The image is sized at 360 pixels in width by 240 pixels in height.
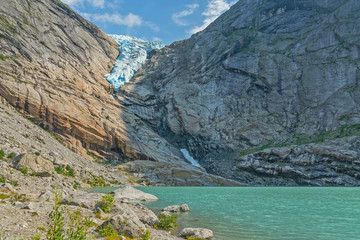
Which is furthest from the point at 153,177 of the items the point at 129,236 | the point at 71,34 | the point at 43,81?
the point at 71,34

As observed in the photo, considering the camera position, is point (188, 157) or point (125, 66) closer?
point (188, 157)

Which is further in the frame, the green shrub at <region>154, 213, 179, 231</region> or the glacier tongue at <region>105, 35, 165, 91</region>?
the glacier tongue at <region>105, 35, 165, 91</region>

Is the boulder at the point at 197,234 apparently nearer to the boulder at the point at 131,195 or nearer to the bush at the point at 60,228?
the bush at the point at 60,228

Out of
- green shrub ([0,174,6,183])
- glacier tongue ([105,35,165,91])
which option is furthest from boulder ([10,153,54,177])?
glacier tongue ([105,35,165,91])

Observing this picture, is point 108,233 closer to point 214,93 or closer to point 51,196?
point 51,196

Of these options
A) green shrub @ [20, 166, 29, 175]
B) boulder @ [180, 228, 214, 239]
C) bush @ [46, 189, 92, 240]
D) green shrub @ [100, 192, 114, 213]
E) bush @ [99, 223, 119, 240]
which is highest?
bush @ [46, 189, 92, 240]

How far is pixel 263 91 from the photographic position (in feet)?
442

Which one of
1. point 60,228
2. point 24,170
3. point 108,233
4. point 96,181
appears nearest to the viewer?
point 60,228

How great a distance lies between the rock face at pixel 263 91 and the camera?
106750mm

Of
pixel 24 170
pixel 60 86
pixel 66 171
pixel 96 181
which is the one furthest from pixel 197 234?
pixel 60 86

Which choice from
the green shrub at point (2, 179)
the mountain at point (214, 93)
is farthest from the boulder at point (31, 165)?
the mountain at point (214, 93)

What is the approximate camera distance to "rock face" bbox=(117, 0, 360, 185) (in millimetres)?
106750

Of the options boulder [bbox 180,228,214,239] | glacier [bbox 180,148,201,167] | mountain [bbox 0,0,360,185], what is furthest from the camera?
glacier [bbox 180,148,201,167]

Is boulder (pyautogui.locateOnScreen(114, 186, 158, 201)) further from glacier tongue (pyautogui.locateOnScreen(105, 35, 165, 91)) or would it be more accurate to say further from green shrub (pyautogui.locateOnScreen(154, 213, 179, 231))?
glacier tongue (pyautogui.locateOnScreen(105, 35, 165, 91))
